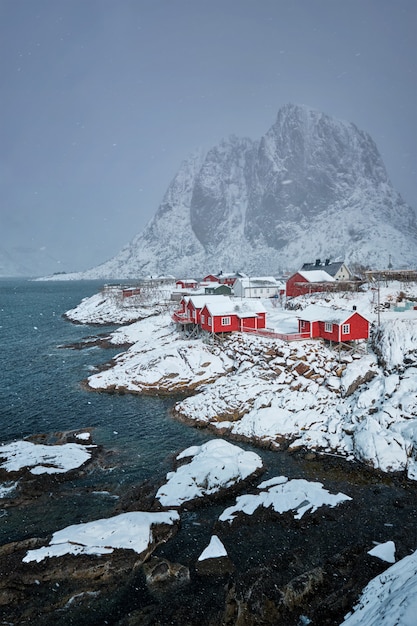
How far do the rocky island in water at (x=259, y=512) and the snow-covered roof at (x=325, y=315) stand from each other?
8.53 ft

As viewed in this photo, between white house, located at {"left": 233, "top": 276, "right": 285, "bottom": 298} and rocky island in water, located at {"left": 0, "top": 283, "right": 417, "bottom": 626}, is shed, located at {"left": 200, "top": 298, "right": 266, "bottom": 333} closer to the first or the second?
rocky island in water, located at {"left": 0, "top": 283, "right": 417, "bottom": 626}

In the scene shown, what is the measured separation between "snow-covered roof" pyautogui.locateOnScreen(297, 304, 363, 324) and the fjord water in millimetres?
17845

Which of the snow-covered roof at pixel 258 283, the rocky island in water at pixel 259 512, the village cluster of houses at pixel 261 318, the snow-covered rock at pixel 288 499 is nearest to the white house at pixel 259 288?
the snow-covered roof at pixel 258 283

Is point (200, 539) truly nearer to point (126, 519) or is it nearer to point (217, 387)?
point (126, 519)

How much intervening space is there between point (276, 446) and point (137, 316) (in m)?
64.9

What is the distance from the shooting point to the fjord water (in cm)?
1969

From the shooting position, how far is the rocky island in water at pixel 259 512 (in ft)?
44.3

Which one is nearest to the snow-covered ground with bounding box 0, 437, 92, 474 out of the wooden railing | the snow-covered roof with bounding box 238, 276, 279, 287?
the wooden railing

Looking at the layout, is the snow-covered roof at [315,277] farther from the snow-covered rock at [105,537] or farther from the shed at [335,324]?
the snow-covered rock at [105,537]

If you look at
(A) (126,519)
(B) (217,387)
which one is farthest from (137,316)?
(A) (126,519)

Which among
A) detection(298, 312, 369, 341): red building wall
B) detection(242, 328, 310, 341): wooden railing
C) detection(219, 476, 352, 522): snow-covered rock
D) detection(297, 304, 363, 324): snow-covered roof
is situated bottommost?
detection(219, 476, 352, 522): snow-covered rock

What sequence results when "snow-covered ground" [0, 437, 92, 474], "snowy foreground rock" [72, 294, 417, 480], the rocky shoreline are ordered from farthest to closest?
1. "snowy foreground rock" [72, 294, 417, 480]
2. "snow-covered ground" [0, 437, 92, 474]
3. the rocky shoreline

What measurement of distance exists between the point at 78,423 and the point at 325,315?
89.2 ft

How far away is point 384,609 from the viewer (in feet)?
35.2
